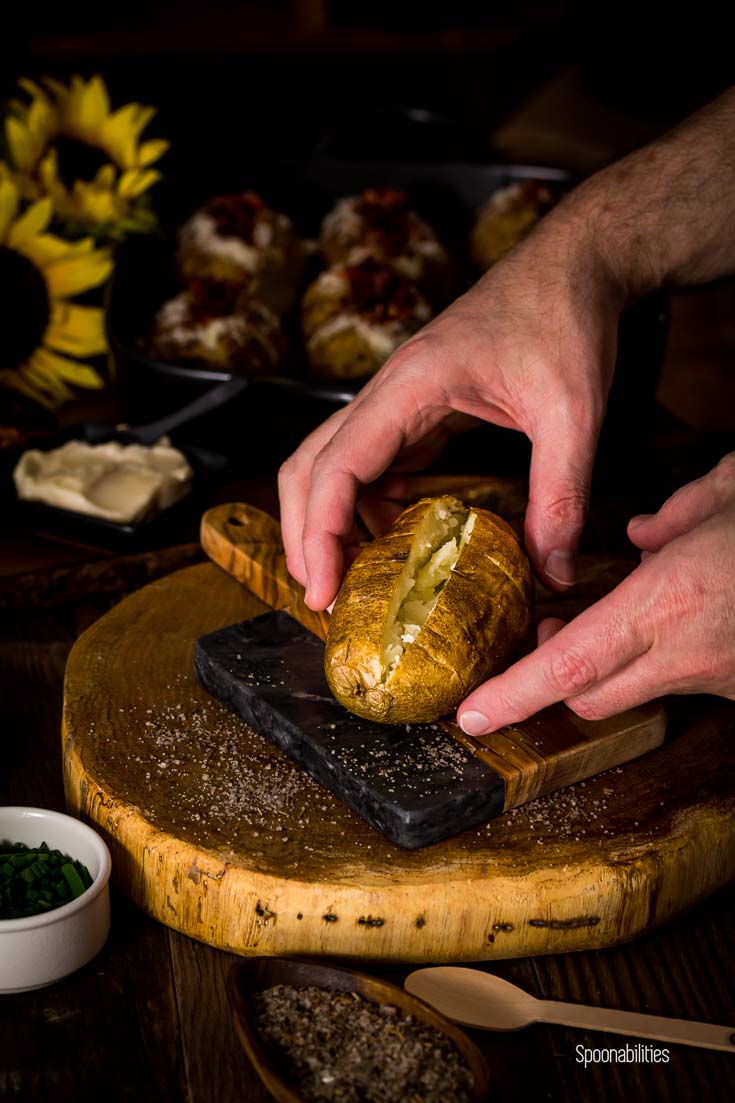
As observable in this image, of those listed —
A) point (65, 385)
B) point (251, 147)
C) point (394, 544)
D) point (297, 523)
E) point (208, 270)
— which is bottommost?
point (251, 147)

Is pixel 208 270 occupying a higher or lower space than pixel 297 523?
lower

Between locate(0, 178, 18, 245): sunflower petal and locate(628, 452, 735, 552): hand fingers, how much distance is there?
1512mm

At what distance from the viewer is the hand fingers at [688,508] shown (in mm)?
1451

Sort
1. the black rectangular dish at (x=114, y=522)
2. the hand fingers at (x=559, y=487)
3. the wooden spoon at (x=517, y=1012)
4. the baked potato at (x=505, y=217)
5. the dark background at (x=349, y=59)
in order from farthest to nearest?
the dark background at (x=349, y=59) → the baked potato at (x=505, y=217) → the black rectangular dish at (x=114, y=522) → the hand fingers at (x=559, y=487) → the wooden spoon at (x=517, y=1012)

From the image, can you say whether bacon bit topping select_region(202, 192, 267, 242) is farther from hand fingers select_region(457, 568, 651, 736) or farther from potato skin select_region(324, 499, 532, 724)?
hand fingers select_region(457, 568, 651, 736)

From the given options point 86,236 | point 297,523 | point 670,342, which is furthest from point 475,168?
point 297,523

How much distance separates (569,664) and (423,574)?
0.25m

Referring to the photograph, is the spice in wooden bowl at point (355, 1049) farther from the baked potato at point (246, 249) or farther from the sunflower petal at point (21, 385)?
the baked potato at point (246, 249)

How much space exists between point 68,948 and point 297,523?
0.69 metres

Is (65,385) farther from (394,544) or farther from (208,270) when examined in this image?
(394,544)

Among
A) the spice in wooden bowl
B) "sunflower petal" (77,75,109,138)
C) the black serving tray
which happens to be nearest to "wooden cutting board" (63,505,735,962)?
the spice in wooden bowl

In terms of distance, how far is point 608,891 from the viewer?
4.09 feet

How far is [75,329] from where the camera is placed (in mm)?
2541

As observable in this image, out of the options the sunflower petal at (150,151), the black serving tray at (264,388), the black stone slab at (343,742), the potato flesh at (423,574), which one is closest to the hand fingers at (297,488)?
the black stone slab at (343,742)
